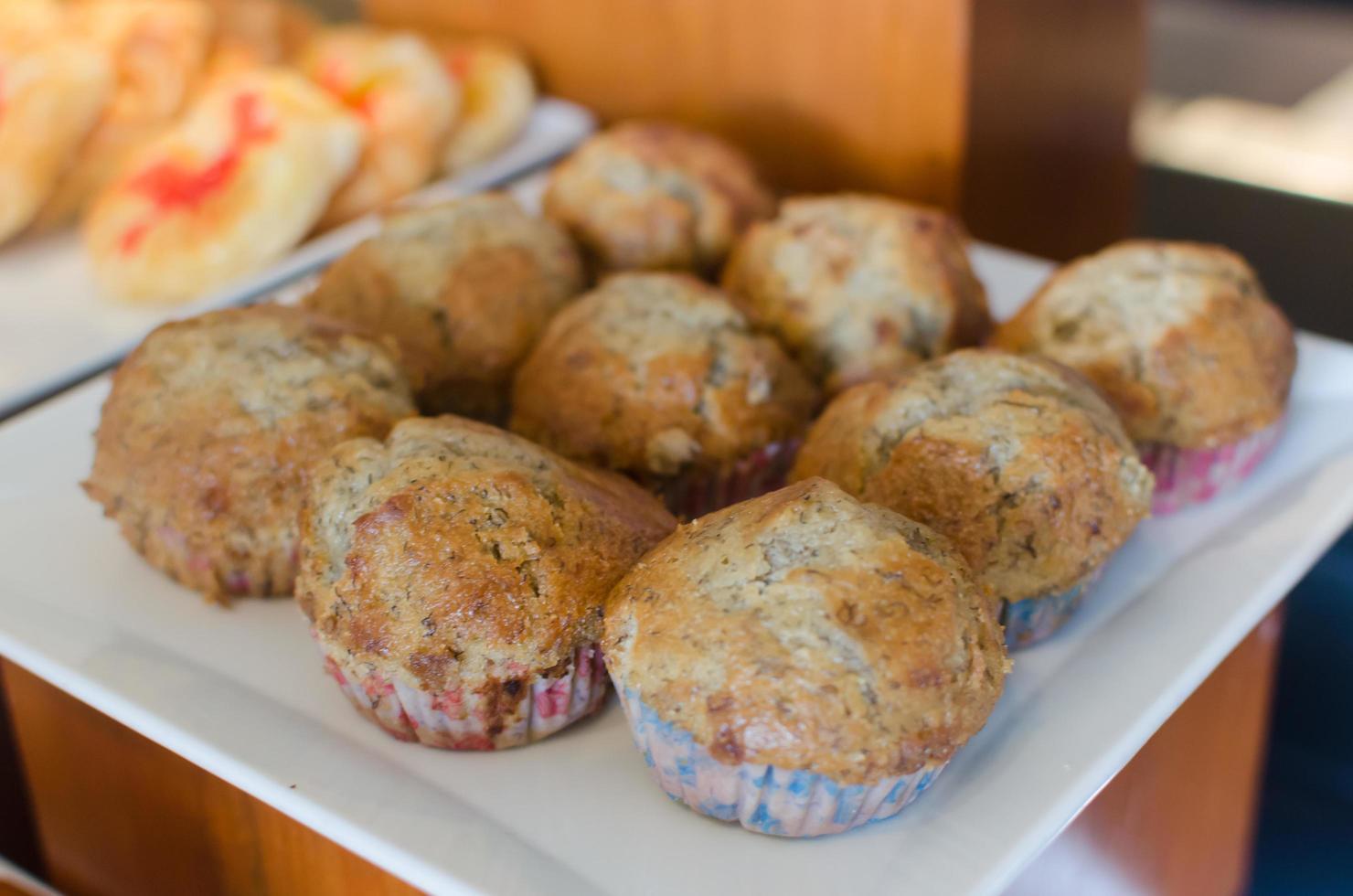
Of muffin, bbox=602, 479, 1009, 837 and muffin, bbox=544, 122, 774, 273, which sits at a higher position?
muffin, bbox=544, 122, 774, 273

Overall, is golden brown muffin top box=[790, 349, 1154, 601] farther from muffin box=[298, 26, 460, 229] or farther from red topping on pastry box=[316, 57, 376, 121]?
red topping on pastry box=[316, 57, 376, 121]

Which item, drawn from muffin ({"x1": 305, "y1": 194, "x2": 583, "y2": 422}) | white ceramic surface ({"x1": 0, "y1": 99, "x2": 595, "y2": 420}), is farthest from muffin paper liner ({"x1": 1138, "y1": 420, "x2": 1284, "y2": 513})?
white ceramic surface ({"x1": 0, "y1": 99, "x2": 595, "y2": 420})

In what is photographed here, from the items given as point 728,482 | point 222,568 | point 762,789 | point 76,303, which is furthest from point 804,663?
point 76,303

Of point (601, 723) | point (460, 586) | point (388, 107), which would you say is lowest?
point (601, 723)

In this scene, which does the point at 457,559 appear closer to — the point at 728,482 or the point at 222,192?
the point at 728,482

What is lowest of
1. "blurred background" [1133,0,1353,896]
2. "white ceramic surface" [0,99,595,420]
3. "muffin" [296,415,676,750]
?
"blurred background" [1133,0,1353,896]

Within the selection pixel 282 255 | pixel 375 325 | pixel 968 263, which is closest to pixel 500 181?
pixel 282 255
